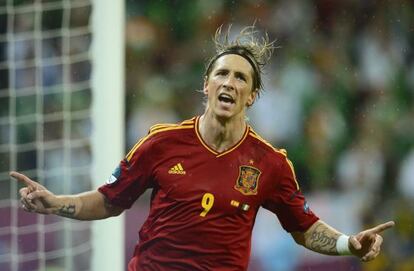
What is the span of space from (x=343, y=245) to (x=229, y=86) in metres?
0.74

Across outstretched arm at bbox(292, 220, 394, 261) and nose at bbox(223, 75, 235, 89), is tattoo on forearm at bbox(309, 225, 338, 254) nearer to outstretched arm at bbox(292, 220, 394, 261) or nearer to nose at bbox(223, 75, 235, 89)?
outstretched arm at bbox(292, 220, 394, 261)

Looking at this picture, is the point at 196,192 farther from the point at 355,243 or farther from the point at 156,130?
the point at 355,243

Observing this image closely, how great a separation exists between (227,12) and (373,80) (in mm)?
1188

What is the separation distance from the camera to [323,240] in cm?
412

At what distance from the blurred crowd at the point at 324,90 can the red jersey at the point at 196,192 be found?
313 cm

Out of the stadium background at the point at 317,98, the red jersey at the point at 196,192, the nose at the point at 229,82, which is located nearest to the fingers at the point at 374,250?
the red jersey at the point at 196,192

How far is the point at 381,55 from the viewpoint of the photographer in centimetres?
789

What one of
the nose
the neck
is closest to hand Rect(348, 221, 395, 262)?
the neck

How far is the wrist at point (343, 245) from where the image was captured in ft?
13.1

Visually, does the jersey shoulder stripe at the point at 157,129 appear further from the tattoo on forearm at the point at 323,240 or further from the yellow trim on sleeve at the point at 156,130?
the tattoo on forearm at the point at 323,240

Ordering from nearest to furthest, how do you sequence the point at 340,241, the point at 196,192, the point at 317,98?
the point at 196,192, the point at 340,241, the point at 317,98

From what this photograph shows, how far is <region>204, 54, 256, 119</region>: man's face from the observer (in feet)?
13.0

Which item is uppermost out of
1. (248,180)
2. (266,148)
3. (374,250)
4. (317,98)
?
(317,98)

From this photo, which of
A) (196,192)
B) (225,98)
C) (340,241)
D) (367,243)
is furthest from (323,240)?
(225,98)
